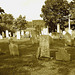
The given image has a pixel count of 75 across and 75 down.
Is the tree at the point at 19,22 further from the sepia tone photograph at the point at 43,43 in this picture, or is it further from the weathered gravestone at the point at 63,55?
the weathered gravestone at the point at 63,55

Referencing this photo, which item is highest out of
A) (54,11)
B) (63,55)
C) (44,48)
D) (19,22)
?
(54,11)

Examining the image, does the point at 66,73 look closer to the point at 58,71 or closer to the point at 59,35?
the point at 58,71

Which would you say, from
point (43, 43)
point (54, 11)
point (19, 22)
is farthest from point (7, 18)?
point (43, 43)

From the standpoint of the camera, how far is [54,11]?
110 feet

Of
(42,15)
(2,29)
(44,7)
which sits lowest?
(2,29)

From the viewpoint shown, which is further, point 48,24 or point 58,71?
point 48,24

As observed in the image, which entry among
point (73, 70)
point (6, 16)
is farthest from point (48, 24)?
point (73, 70)

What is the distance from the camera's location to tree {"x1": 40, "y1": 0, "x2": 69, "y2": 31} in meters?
32.5

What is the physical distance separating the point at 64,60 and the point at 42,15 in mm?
28943

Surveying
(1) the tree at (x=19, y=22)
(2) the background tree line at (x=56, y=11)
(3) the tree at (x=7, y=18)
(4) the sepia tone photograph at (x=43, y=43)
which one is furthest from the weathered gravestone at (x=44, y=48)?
(3) the tree at (x=7, y=18)

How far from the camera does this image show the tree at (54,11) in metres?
32.5

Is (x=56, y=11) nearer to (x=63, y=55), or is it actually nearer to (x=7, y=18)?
(x=7, y=18)

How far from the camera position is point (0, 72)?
509cm

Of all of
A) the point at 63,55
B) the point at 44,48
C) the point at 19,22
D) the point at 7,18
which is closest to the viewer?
the point at 63,55
